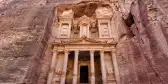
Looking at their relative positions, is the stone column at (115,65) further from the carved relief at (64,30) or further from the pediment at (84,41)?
the carved relief at (64,30)

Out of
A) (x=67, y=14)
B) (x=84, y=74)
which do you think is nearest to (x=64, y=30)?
(x=67, y=14)

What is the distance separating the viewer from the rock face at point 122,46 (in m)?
8.30

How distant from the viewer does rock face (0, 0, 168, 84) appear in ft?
27.2

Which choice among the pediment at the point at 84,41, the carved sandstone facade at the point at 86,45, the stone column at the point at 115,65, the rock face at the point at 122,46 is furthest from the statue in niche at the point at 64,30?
the stone column at the point at 115,65

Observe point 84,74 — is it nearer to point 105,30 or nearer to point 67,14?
point 105,30

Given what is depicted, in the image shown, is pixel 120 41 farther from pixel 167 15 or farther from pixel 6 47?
pixel 6 47

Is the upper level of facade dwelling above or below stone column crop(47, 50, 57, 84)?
above

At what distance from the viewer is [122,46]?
1065 cm

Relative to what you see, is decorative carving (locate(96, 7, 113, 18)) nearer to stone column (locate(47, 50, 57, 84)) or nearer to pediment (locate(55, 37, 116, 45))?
pediment (locate(55, 37, 116, 45))

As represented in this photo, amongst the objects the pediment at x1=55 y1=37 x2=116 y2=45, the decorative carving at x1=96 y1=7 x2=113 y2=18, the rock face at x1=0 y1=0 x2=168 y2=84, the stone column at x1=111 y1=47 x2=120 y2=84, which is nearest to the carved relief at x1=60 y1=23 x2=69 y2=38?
the rock face at x1=0 y1=0 x2=168 y2=84

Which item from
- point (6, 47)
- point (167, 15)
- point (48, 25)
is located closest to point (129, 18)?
point (167, 15)

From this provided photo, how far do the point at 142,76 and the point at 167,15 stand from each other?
3113 mm

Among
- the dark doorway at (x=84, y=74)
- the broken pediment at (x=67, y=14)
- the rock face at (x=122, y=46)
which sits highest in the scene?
the broken pediment at (x=67, y=14)

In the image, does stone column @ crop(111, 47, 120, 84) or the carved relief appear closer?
stone column @ crop(111, 47, 120, 84)
